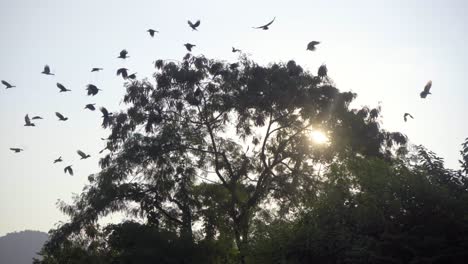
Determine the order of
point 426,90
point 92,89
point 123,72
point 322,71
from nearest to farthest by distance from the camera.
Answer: point 426,90 → point 92,89 → point 123,72 → point 322,71

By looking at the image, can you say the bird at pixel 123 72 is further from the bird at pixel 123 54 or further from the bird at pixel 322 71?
the bird at pixel 322 71

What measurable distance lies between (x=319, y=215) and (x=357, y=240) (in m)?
1.79

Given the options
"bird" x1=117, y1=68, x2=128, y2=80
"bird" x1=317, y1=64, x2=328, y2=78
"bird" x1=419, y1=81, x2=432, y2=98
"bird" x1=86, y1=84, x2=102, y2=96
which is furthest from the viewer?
"bird" x1=317, y1=64, x2=328, y2=78

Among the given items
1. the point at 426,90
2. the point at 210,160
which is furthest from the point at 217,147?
the point at 426,90

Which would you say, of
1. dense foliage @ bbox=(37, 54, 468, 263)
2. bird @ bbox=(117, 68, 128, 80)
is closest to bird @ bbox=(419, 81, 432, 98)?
dense foliage @ bbox=(37, 54, 468, 263)

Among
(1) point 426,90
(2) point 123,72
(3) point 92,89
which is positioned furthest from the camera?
(2) point 123,72

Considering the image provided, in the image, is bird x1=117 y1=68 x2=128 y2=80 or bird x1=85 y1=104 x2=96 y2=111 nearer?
bird x1=85 y1=104 x2=96 y2=111

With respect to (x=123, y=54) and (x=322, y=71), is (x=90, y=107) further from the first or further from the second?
(x=322, y=71)

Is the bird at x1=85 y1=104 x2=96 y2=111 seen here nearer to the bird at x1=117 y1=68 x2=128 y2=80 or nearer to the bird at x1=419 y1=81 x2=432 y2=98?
the bird at x1=117 y1=68 x2=128 y2=80

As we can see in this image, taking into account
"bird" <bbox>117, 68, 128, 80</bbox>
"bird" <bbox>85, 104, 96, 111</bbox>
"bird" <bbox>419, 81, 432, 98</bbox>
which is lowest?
"bird" <bbox>419, 81, 432, 98</bbox>

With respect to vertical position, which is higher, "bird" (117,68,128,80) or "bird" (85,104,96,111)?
"bird" (117,68,128,80)

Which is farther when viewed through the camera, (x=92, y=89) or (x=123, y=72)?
(x=123, y=72)

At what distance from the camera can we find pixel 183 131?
2433cm

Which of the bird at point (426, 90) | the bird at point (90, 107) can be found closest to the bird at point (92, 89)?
the bird at point (90, 107)
